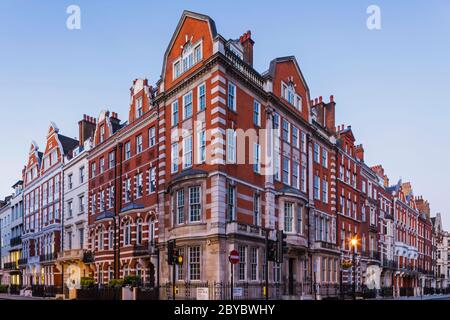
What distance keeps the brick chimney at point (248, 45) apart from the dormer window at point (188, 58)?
4.32m

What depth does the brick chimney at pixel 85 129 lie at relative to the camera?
52656mm

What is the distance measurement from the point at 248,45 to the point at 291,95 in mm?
6574

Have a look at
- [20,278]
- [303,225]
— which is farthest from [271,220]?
[20,278]

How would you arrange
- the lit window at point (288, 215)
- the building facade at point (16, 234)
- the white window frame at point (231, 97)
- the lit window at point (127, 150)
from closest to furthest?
the white window frame at point (231, 97), the lit window at point (288, 215), the lit window at point (127, 150), the building facade at point (16, 234)

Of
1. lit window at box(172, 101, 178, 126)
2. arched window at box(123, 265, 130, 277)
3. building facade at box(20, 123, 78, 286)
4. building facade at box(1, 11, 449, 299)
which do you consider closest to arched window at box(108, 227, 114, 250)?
building facade at box(1, 11, 449, 299)

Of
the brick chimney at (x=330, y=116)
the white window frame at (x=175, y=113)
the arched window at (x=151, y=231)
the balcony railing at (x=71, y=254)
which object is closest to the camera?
the white window frame at (x=175, y=113)

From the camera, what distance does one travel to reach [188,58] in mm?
35531

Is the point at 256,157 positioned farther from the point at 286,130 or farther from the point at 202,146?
the point at 286,130

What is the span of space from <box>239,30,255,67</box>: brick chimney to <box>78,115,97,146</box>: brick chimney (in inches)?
860

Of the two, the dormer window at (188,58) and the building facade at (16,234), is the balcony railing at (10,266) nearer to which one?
the building facade at (16,234)

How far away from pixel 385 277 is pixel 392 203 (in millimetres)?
10527

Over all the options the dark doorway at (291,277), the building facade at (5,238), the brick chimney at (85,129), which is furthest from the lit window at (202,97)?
the building facade at (5,238)

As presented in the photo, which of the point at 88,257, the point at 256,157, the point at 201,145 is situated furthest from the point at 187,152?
the point at 88,257
